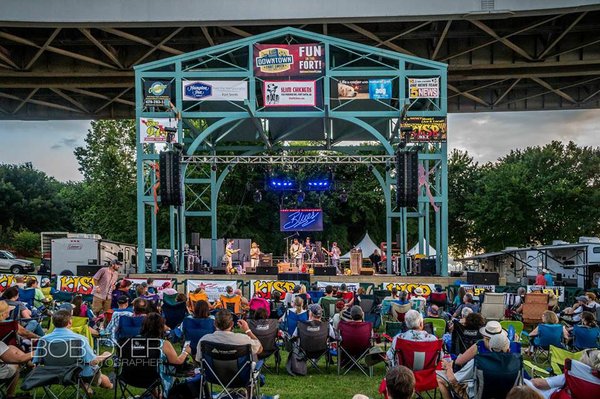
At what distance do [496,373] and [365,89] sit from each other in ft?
62.6

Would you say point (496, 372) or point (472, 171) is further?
point (472, 171)

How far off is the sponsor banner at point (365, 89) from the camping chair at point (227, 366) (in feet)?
60.6

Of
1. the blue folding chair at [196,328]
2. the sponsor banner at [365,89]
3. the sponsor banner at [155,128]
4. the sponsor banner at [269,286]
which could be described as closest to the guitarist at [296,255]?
the sponsor banner at [365,89]

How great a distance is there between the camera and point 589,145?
43500mm

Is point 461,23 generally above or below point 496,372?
above

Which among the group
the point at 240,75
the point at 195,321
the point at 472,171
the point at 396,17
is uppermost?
the point at 396,17

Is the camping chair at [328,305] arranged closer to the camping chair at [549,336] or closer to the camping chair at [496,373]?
the camping chair at [549,336]

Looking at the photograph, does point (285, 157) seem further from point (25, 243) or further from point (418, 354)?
point (25, 243)

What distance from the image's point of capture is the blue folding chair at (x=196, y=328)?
795 centimetres

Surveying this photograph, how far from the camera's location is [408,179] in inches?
810

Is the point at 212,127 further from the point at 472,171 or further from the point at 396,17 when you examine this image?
the point at 472,171

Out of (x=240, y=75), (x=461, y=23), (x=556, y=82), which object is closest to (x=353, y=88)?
(x=240, y=75)

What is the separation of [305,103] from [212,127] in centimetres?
380

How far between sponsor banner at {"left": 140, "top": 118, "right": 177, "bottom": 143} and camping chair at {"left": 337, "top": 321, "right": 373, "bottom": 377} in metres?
15.4
